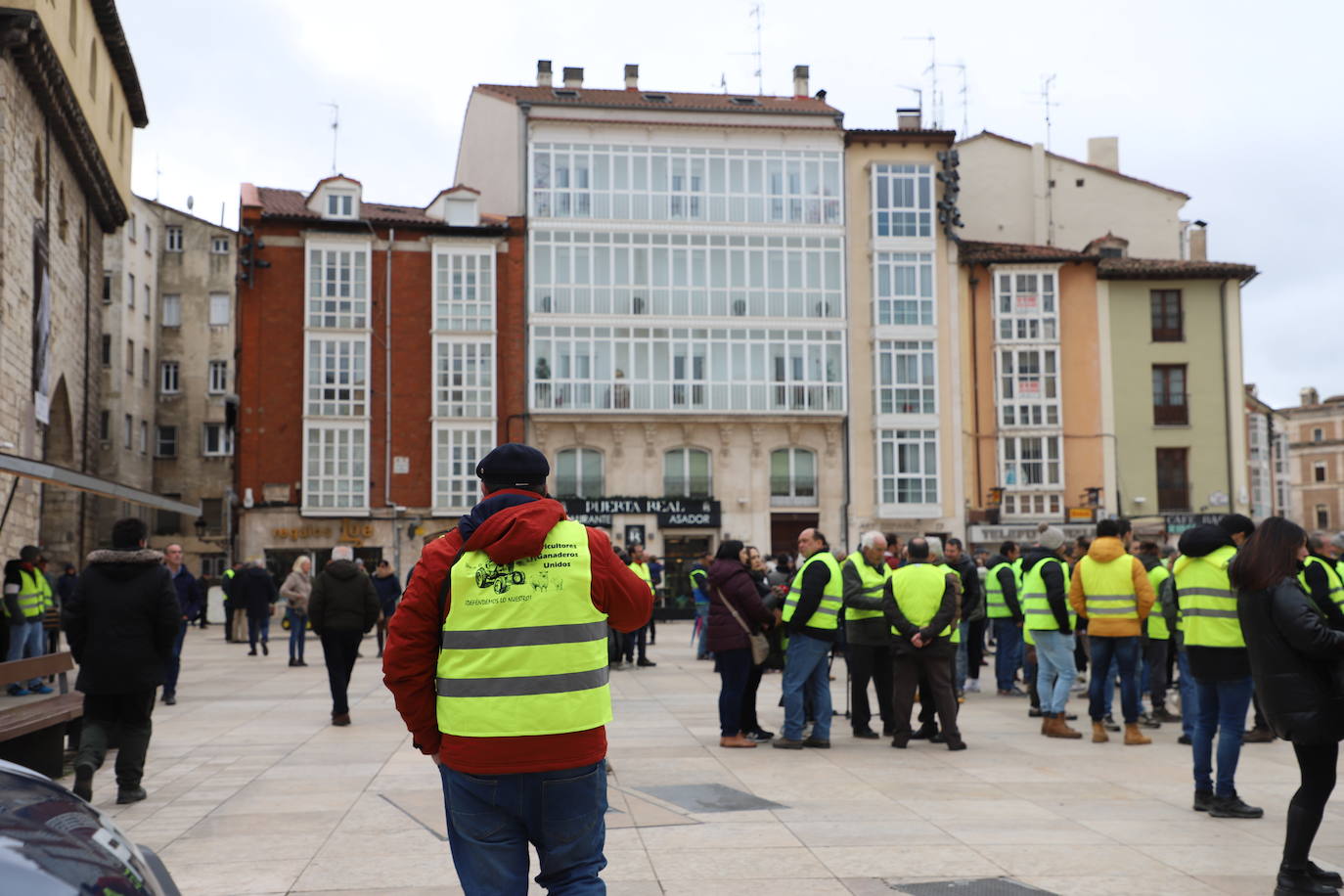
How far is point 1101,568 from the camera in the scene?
1113 centimetres

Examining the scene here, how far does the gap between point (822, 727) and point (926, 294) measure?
3598cm

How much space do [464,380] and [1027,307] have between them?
1993cm

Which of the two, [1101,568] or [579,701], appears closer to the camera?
[579,701]

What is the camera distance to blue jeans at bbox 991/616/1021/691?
52.2 feet

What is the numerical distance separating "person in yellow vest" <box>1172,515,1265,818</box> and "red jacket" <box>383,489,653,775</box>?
16.5ft

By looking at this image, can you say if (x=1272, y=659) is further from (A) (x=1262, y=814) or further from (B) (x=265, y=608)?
(B) (x=265, y=608)

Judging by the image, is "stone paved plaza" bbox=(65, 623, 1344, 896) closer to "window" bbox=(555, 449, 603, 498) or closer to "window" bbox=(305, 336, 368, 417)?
"window" bbox=(555, 449, 603, 498)

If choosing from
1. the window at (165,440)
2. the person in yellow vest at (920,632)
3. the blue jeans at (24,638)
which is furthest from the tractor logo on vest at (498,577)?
the window at (165,440)

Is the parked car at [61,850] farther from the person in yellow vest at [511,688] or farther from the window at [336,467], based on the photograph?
the window at [336,467]

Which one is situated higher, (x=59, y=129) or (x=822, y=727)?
(x=59, y=129)

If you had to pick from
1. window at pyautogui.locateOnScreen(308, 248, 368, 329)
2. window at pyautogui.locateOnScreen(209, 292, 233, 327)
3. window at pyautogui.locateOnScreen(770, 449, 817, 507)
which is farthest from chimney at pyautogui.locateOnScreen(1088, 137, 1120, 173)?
window at pyautogui.locateOnScreen(209, 292, 233, 327)

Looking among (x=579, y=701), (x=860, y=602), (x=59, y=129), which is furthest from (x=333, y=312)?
(x=579, y=701)

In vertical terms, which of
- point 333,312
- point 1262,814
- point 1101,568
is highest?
point 333,312

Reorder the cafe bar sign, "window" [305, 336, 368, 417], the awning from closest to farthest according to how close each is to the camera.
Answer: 1. the awning
2. the cafe bar sign
3. "window" [305, 336, 368, 417]
